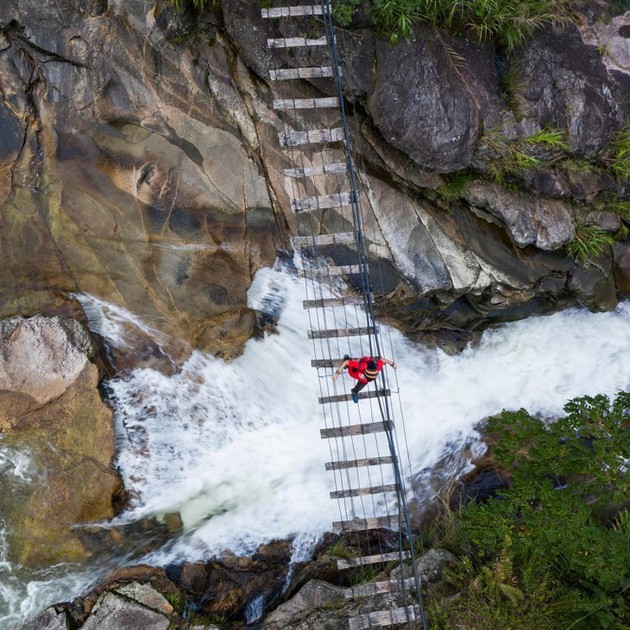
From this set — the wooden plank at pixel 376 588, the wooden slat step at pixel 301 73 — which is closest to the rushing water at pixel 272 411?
the wooden plank at pixel 376 588

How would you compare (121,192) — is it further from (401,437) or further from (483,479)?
(483,479)

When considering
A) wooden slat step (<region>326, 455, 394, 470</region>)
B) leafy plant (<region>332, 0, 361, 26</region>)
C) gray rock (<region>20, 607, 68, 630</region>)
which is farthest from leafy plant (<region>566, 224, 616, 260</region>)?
gray rock (<region>20, 607, 68, 630</region>)

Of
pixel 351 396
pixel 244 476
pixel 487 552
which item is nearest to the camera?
pixel 351 396

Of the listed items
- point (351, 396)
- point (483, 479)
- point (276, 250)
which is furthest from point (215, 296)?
point (483, 479)

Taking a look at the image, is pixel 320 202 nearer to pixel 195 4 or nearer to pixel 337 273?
pixel 337 273

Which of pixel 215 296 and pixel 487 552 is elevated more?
pixel 215 296

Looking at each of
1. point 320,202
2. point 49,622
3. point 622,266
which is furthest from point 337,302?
point 49,622
